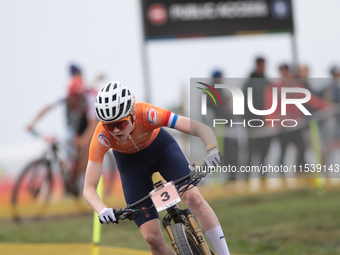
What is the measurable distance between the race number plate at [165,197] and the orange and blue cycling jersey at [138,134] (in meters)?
0.59

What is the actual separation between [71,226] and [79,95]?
2.44 meters

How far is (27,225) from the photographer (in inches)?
345

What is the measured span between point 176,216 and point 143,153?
2.62 ft

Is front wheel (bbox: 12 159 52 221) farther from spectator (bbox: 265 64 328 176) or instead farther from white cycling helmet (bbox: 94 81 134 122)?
white cycling helmet (bbox: 94 81 134 122)

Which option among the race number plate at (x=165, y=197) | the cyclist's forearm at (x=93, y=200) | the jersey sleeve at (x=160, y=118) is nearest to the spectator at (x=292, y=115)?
the jersey sleeve at (x=160, y=118)

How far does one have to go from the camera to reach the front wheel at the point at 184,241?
12.1ft

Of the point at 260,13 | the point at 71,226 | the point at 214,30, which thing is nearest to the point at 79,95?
the point at 71,226

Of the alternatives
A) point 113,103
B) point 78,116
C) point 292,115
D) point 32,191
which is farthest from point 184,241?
point 78,116

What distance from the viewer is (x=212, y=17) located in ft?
35.6

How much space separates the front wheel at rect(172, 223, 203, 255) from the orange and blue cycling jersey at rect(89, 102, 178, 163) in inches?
36.1

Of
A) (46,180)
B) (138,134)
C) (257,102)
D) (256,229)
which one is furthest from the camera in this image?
(46,180)

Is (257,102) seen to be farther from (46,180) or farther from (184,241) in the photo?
(46,180)

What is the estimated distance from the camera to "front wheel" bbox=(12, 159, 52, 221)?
8.34m

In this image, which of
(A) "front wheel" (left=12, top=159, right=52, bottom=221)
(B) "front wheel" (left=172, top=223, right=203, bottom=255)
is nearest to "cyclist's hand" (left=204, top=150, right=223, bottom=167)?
(B) "front wheel" (left=172, top=223, right=203, bottom=255)
